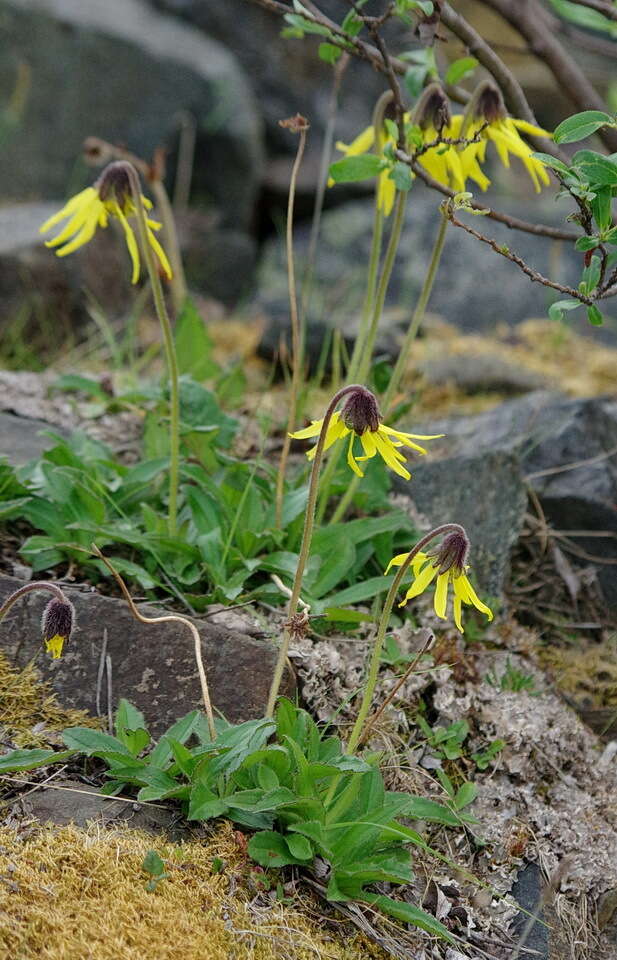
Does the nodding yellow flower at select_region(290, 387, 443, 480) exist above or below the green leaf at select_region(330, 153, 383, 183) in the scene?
below

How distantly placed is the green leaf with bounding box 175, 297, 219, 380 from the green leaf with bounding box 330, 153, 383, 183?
1.27 m

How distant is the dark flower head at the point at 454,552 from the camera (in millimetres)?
1867

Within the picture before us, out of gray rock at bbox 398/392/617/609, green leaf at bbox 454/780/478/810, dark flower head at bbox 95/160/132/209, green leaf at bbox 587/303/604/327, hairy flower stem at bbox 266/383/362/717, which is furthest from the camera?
gray rock at bbox 398/392/617/609

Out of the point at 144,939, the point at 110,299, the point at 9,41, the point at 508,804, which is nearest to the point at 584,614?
the point at 508,804

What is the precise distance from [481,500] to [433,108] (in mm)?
1184

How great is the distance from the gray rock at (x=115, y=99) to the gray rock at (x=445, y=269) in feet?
1.95

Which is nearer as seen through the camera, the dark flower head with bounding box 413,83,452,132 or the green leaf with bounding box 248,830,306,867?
the green leaf with bounding box 248,830,306,867

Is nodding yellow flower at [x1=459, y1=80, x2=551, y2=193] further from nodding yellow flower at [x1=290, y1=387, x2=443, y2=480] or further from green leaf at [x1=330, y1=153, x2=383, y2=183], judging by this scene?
nodding yellow flower at [x1=290, y1=387, x2=443, y2=480]

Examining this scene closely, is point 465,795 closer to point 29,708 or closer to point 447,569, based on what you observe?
point 447,569

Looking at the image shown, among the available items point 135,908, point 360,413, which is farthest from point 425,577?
point 135,908

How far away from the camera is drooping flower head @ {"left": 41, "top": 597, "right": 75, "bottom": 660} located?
6.23ft

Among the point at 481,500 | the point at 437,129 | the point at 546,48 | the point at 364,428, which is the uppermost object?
the point at 546,48

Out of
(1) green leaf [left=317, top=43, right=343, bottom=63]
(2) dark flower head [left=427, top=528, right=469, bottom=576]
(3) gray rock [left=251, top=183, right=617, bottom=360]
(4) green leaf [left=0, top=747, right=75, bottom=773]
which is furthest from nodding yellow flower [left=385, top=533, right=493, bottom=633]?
(3) gray rock [left=251, top=183, right=617, bottom=360]

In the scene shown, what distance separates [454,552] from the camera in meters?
1.87
